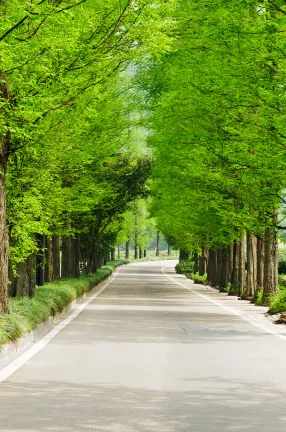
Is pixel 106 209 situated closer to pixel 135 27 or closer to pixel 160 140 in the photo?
pixel 160 140

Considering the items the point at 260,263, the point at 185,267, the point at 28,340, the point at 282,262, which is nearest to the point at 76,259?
the point at 260,263

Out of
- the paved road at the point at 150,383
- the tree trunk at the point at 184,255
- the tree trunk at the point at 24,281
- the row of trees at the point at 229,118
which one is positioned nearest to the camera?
the paved road at the point at 150,383

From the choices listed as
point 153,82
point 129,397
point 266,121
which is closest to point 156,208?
point 153,82

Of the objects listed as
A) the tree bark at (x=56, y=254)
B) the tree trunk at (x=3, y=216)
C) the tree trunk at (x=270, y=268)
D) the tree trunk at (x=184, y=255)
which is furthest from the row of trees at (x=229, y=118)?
the tree trunk at (x=184, y=255)

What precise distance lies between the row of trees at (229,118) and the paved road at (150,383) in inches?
217

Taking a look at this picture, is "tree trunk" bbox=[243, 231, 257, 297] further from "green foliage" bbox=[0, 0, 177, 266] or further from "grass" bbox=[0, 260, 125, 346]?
"green foliage" bbox=[0, 0, 177, 266]

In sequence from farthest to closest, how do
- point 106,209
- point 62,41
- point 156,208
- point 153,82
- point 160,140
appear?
point 156,208 → point 106,209 → point 153,82 → point 160,140 → point 62,41

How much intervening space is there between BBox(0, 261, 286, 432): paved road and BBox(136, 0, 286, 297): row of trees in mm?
5510

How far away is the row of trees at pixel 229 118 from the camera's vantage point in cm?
2131

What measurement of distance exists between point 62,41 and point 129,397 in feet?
21.6

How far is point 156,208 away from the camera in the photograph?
5438 cm

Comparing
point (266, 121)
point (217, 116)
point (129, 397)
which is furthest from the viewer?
point (217, 116)

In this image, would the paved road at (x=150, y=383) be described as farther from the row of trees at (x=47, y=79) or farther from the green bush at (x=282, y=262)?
the green bush at (x=282, y=262)

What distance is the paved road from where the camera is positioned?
8.17 metres
